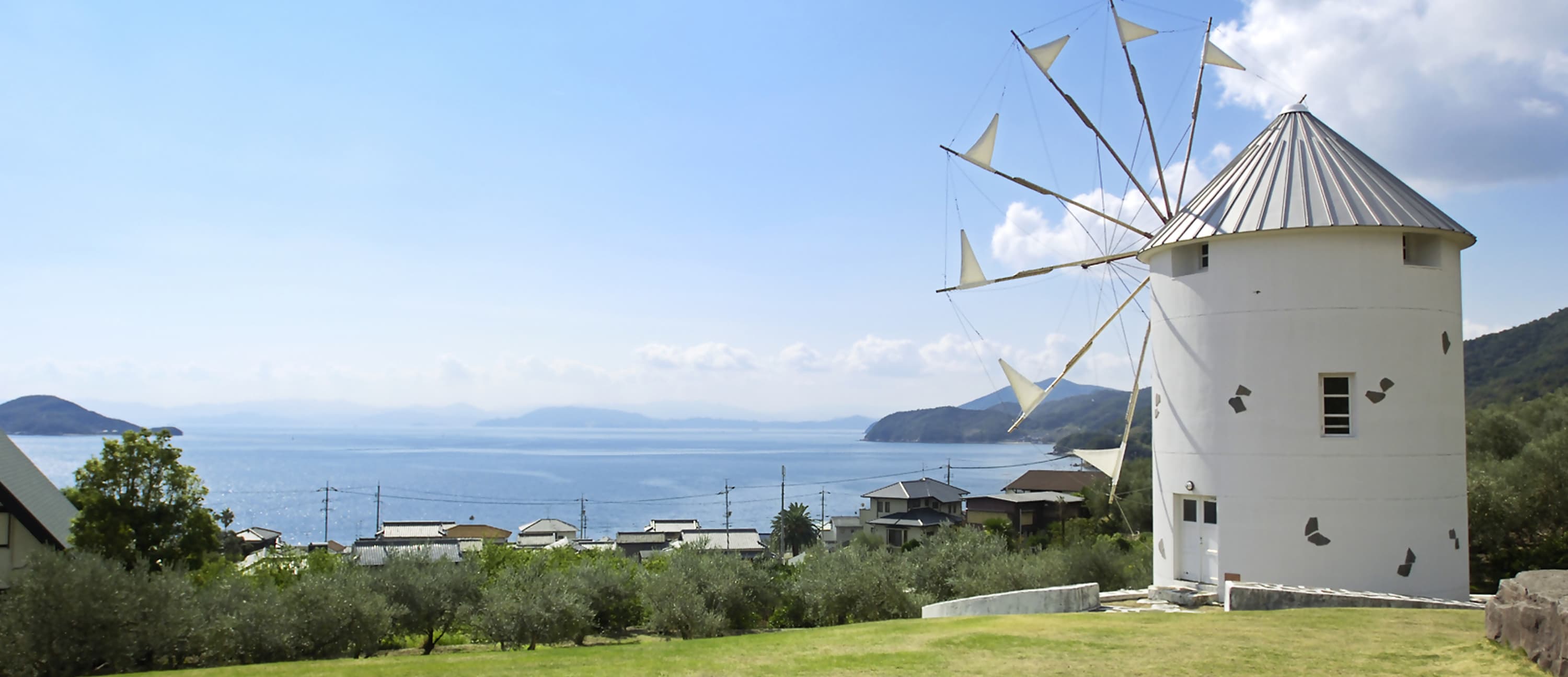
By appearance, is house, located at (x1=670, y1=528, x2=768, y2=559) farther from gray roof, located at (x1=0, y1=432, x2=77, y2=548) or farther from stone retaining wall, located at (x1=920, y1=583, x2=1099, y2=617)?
stone retaining wall, located at (x1=920, y1=583, x2=1099, y2=617)

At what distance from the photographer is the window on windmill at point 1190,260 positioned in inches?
615

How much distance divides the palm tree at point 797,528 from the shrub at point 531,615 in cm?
5567

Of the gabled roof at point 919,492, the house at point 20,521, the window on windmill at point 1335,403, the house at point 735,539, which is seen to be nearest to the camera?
the window on windmill at point 1335,403

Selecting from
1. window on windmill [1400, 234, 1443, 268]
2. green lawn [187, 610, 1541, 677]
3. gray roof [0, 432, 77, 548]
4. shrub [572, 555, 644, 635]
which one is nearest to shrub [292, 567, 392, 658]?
green lawn [187, 610, 1541, 677]

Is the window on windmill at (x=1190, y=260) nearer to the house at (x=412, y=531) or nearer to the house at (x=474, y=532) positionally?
the house at (x=412, y=531)

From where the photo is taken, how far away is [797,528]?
246ft

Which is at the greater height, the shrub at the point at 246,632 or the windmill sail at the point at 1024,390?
the windmill sail at the point at 1024,390

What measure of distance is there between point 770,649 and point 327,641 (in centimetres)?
835

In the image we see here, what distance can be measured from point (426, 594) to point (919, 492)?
60649 mm

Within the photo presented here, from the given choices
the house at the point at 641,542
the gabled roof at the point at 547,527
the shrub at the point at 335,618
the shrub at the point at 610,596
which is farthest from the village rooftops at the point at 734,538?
the shrub at the point at 335,618

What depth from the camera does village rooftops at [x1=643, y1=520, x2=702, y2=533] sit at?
8869cm

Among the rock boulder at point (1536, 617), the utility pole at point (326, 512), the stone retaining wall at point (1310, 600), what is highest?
the rock boulder at point (1536, 617)

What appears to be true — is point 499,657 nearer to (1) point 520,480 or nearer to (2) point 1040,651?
(2) point 1040,651

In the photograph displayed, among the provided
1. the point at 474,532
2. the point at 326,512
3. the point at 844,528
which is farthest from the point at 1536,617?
the point at 326,512
